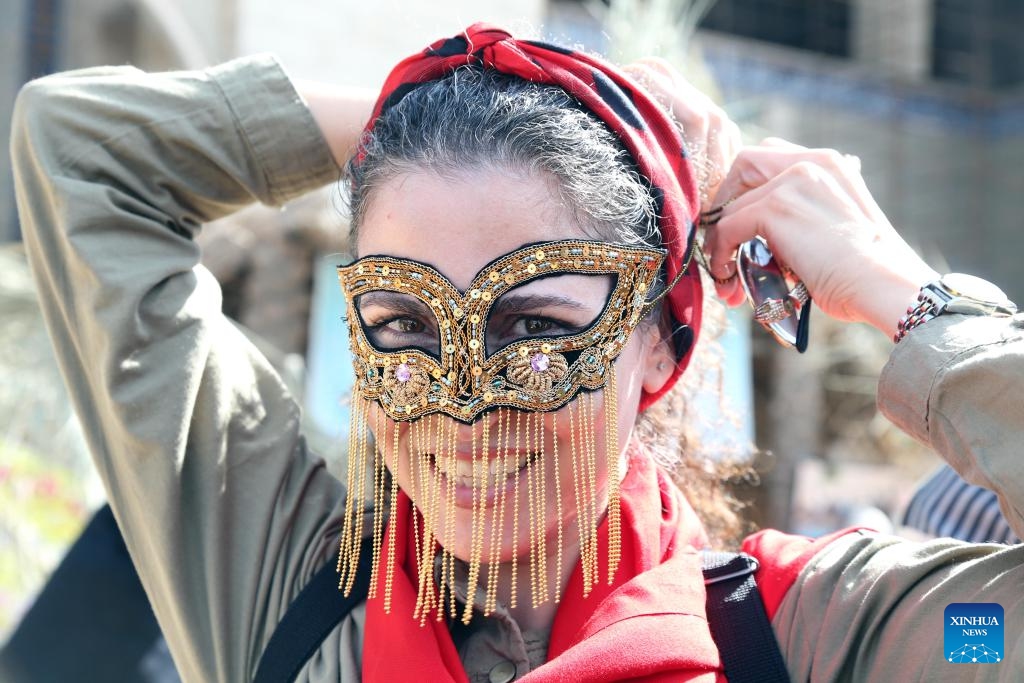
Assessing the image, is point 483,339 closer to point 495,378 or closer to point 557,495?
point 495,378

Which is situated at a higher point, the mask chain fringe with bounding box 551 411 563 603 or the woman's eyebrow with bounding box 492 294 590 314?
the woman's eyebrow with bounding box 492 294 590 314

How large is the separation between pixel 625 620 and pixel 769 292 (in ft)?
1.84

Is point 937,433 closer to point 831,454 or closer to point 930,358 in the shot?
point 930,358

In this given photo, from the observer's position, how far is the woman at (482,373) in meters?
1.47

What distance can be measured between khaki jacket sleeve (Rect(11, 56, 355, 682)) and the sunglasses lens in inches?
30.6

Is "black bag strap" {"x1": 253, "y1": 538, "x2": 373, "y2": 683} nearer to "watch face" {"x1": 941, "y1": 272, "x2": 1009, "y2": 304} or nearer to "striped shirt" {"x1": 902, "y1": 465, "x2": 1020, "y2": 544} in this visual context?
"watch face" {"x1": 941, "y1": 272, "x2": 1009, "y2": 304}

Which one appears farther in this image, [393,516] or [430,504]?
[393,516]

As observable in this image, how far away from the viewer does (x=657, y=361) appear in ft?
5.56

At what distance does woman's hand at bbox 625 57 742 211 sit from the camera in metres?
1.77

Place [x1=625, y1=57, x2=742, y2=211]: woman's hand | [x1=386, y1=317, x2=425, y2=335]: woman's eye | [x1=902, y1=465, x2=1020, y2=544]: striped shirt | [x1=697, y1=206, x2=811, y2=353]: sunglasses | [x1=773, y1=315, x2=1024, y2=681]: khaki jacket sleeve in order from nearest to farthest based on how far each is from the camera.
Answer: [x1=773, y1=315, x2=1024, y2=681]: khaki jacket sleeve → [x1=386, y1=317, x2=425, y2=335]: woman's eye → [x1=697, y1=206, x2=811, y2=353]: sunglasses → [x1=625, y1=57, x2=742, y2=211]: woman's hand → [x1=902, y1=465, x2=1020, y2=544]: striped shirt

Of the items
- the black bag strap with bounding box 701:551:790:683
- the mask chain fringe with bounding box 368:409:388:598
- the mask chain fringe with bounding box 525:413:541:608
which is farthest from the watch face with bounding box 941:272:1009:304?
the mask chain fringe with bounding box 368:409:388:598

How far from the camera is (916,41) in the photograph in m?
10.1

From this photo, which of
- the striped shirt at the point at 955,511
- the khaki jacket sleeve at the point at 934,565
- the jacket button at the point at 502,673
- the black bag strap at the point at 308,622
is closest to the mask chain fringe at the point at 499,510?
the jacket button at the point at 502,673

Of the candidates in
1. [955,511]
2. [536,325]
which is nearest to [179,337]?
[536,325]
